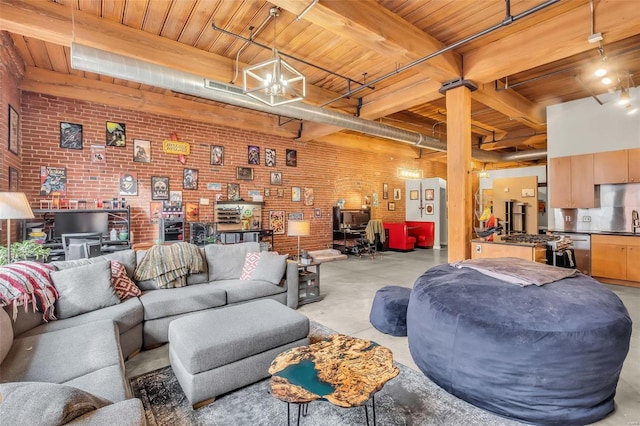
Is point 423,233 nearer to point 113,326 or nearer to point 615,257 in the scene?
point 615,257

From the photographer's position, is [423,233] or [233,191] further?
[423,233]

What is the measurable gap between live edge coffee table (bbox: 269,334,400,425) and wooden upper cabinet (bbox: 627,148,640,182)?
6.00 meters

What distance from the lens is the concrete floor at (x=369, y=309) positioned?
2.19 m

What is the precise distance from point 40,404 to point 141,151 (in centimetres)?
601

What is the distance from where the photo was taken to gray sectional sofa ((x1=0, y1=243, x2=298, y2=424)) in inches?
63.3

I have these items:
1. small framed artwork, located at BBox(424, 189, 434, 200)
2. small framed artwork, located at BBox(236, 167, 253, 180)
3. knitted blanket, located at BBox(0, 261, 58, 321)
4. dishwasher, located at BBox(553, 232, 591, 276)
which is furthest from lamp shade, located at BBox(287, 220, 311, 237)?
small framed artwork, located at BBox(424, 189, 434, 200)

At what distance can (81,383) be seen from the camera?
163cm

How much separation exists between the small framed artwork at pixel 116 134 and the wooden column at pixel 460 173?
5918 millimetres

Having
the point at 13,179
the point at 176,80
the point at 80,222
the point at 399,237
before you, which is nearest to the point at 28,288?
the point at 176,80

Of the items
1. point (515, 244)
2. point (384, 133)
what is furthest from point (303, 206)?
point (515, 244)

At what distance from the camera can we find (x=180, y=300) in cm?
308

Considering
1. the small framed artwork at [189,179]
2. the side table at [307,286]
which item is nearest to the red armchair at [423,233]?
the side table at [307,286]

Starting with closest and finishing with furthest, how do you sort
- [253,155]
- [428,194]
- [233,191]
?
1. [233,191]
2. [253,155]
3. [428,194]

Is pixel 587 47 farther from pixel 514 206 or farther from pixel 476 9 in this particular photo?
pixel 514 206
